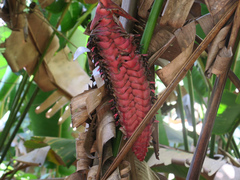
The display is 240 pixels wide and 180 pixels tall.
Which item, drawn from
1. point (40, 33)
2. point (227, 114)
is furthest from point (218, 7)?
point (40, 33)

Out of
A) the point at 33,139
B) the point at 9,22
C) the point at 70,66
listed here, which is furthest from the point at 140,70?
the point at 33,139

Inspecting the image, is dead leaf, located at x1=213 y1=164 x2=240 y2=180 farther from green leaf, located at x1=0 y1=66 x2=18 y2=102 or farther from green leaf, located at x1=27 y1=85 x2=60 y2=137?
green leaf, located at x1=0 y1=66 x2=18 y2=102

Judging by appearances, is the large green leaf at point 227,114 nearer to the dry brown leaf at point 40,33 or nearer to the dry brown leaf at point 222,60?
the dry brown leaf at point 222,60

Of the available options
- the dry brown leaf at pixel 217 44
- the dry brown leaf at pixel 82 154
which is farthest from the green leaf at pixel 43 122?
the dry brown leaf at pixel 217 44

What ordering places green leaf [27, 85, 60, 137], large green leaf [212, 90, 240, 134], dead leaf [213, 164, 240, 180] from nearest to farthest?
dead leaf [213, 164, 240, 180]
large green leaf [212, 90, 240, 134]
green leaf [27, 85, 60, 137]

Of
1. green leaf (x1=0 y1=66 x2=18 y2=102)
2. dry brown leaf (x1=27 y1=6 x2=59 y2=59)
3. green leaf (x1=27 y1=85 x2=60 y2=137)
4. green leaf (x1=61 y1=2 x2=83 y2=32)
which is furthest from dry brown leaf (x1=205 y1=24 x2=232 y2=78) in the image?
green leaf (x1=0 y1=66 x2=18 y2=102)

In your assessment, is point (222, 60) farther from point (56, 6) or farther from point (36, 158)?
point (56, 6)
